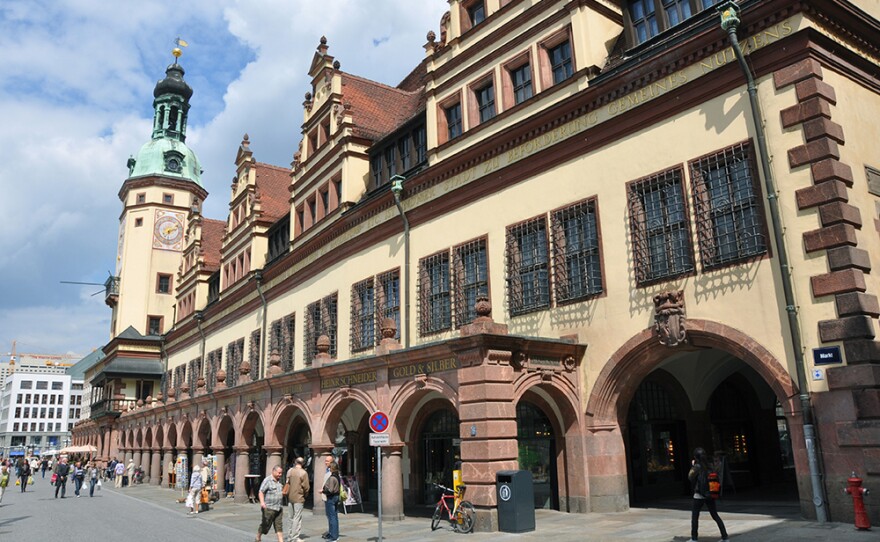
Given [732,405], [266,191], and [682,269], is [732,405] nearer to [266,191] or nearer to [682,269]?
[682,269]

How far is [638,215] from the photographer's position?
16562mm

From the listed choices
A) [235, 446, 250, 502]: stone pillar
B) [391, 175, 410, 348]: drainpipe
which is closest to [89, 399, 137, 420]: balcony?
[235, 446, 250, 502]: stone pillar

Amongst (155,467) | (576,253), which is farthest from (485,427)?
(155,467)

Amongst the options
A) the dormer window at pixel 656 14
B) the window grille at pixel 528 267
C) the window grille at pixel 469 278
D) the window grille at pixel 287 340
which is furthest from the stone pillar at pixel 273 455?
the dormer window at pixel 656 14

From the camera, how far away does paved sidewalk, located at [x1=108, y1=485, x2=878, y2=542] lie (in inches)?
461

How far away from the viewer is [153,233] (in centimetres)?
6569

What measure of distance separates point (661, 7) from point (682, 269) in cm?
700

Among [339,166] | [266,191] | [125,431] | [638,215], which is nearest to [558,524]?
[638,215]

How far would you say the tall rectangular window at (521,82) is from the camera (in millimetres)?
20250

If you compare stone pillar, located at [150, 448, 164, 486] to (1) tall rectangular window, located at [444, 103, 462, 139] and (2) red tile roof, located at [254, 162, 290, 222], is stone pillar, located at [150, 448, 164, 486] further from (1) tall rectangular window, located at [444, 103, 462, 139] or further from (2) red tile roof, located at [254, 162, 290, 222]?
(1) tall rectangular window, located at [444, 103, 462, 139]

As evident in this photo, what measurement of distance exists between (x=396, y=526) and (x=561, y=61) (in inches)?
506

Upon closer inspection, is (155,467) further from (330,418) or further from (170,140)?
(170,140)

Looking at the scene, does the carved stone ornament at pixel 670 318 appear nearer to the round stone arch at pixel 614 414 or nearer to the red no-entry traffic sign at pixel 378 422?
the round stone arch at pixel 614 414

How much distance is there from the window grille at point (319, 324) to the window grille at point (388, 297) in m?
3.73
